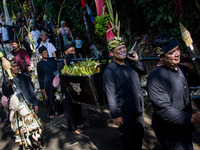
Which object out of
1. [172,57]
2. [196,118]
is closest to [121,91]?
[172,57]

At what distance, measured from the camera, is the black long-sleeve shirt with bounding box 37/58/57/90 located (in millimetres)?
5223

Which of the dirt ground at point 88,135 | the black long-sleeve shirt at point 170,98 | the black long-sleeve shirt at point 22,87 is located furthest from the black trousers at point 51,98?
the black long-sleeve shirt at point 170,98

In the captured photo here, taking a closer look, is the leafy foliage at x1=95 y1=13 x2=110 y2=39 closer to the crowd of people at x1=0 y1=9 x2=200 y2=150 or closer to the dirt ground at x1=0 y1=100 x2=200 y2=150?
the crowd of people at x1=0 y1=9 x2=200 y2=150

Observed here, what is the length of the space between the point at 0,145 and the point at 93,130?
2295mm

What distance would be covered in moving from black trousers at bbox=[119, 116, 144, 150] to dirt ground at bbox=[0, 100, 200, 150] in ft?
2.77

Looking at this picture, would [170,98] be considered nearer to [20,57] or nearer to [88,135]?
[88,135]

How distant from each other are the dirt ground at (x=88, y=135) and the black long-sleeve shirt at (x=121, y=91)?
1.29 m

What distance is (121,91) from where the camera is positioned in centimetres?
259

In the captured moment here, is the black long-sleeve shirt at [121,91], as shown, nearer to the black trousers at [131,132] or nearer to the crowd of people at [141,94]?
the crowd of people at [141,94]

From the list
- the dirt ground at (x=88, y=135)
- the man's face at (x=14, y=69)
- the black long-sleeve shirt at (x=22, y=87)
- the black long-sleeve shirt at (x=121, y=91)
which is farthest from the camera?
the man's face at (x=14, y=69)

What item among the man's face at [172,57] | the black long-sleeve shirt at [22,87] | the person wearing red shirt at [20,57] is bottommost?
the black long-sleeve shirt at [22,87]

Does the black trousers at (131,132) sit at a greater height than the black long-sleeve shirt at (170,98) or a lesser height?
lesser

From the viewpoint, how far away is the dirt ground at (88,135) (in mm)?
3617

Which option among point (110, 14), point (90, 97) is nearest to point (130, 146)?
point (90, 97)
